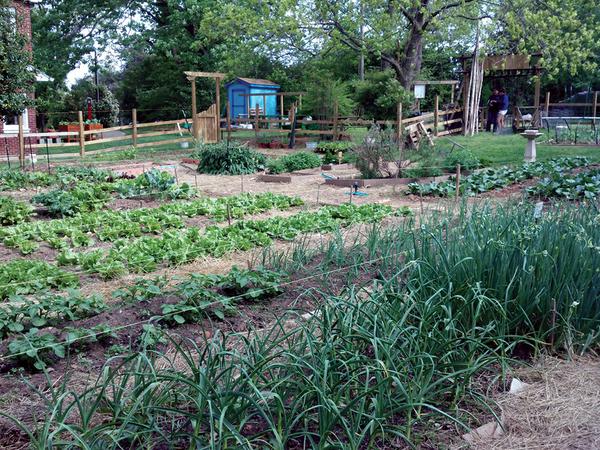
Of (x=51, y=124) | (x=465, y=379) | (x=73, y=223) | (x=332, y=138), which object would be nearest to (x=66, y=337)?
(x=465, y=379)

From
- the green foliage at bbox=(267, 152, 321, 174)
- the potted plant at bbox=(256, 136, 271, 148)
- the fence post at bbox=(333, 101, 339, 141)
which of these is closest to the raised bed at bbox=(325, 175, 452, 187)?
the green foliage at bbox=(267, 152, 321, 174)

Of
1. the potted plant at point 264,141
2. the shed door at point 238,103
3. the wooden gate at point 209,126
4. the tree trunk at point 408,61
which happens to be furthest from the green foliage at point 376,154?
the shed door at point 238,103

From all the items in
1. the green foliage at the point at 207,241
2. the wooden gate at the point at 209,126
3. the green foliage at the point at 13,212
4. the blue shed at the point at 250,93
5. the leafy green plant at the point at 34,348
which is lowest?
the leafy green plant at the point at 34,348

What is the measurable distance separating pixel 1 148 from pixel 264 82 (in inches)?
597

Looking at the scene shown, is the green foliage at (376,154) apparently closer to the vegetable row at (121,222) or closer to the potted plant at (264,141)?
the vegetable row at (121,222)

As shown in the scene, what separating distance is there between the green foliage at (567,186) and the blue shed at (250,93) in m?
22.3

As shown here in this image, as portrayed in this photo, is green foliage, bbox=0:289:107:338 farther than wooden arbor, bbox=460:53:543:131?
No

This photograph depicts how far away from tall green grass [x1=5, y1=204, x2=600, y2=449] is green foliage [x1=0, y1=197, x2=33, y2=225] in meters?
5.56

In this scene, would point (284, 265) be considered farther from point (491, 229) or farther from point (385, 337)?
point (385, 337)

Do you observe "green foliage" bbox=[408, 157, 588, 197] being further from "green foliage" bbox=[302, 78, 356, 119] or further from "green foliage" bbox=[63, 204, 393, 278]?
"green foliage" bbox=[302, 78, 356, 119]

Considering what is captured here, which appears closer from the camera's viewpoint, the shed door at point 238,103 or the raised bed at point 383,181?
the raised bed at point 383,181

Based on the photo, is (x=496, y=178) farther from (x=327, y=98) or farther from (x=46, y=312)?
(x=327, y=98)

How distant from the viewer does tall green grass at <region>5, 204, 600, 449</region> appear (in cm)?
280

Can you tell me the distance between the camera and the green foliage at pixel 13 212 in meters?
9.14
